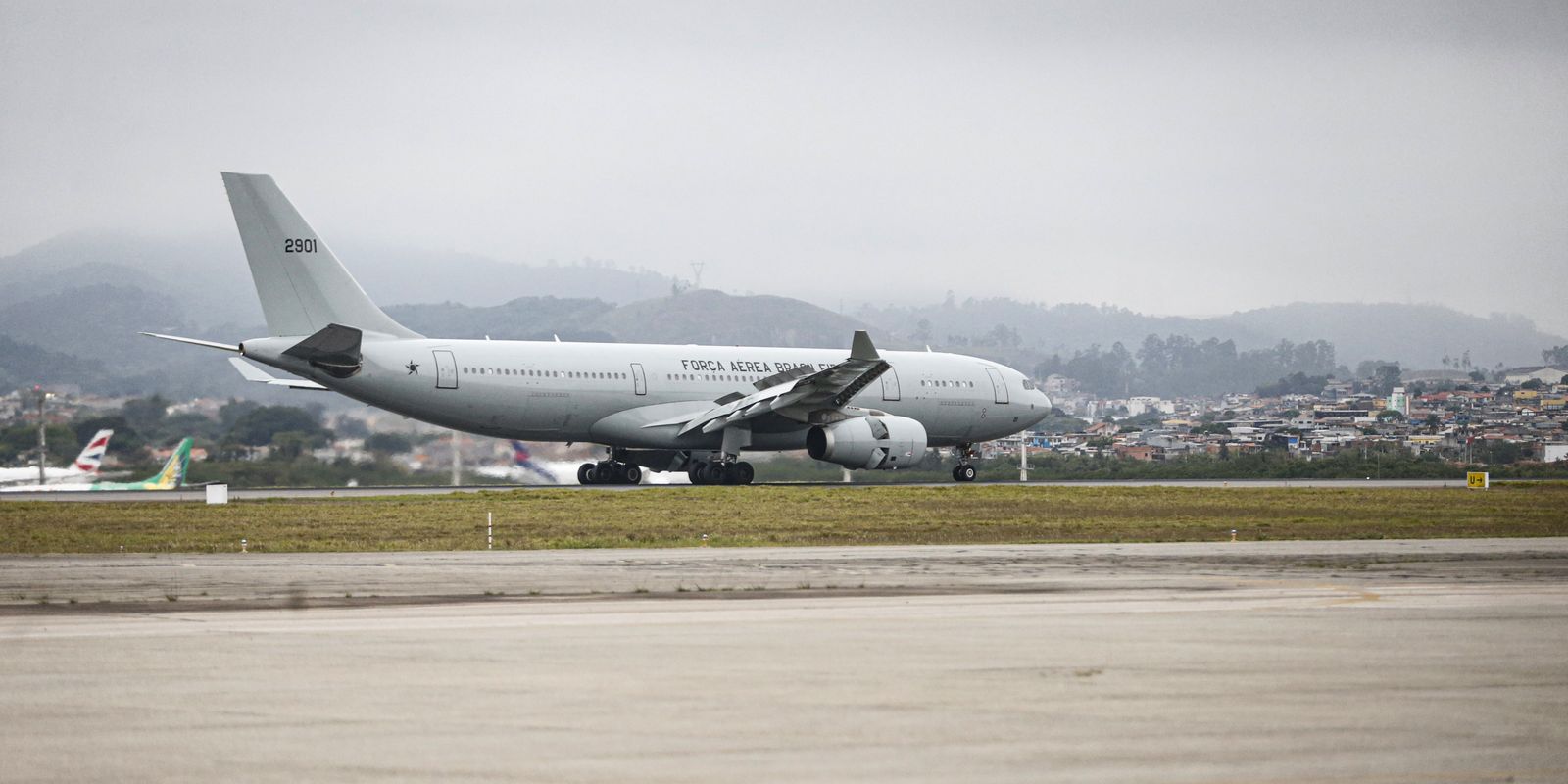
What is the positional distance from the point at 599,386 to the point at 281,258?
884 centimetres

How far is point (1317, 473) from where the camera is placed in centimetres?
5869

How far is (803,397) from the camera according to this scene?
44094mm

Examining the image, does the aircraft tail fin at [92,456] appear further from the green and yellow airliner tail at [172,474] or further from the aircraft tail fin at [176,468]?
the aircraft tail fin at [176,468]

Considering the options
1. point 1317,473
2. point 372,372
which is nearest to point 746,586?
point 372,372

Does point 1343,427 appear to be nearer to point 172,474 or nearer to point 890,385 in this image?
point 890,385

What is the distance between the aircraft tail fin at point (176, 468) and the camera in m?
43.2

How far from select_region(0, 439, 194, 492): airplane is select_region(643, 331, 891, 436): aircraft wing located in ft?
40.8

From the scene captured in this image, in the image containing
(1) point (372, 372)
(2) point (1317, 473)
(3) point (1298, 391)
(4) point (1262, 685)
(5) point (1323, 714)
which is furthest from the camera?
(3) point (1298, 391)

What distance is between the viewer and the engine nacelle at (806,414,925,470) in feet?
146

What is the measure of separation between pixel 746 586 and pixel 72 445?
105ft

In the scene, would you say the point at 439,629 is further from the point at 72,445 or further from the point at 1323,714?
the point at 72,445

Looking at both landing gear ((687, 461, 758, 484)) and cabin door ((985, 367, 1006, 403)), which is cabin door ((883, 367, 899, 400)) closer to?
cabin door ((985, 367, 1006, 403))

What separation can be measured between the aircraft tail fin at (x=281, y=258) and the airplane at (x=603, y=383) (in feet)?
0.11

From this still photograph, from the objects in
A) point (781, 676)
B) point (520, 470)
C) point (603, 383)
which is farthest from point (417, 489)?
point (781, 676)
